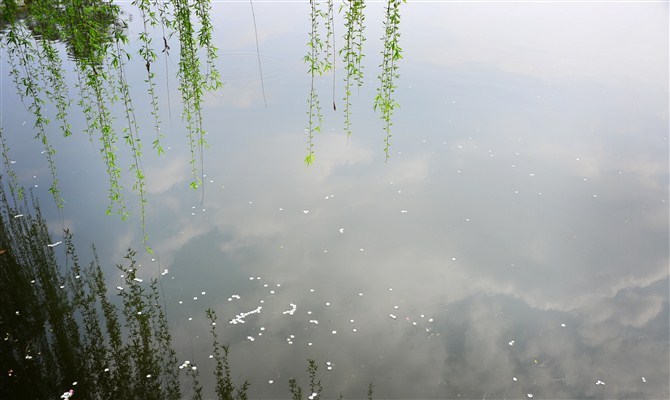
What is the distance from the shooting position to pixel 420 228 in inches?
212

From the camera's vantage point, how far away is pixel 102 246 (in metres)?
5.06

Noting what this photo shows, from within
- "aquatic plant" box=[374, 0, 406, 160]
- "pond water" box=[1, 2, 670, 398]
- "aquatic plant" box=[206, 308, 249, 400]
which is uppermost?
"aquatic plant" box=[374, 0, 406, 160]

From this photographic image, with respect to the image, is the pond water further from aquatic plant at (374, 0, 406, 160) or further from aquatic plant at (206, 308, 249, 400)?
aquatic plant at (374, 0, 406, 160)

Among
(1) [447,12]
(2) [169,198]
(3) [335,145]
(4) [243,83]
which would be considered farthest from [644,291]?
(1) [447,12]

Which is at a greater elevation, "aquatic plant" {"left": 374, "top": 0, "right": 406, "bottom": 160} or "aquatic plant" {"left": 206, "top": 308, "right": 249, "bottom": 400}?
"aquatic plant" {"left": 374, "top": 0, "right": 406, "bottom": 160}

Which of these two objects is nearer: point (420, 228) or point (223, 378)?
point (223, 378)

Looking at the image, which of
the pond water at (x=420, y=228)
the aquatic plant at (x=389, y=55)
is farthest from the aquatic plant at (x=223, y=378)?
the aquatic plant at (x=389, y=55)

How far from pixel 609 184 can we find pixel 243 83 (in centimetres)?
563

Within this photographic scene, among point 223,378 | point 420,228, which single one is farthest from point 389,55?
point 223,378

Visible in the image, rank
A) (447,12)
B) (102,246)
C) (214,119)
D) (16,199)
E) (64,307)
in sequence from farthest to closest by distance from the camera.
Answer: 1. (447,12)
2. (214,119)
3. (16,199)
4. (102,246)
5. (64,307)

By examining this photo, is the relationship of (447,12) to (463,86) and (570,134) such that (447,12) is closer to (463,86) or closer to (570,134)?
(463,86)

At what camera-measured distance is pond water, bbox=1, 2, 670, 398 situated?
13.0ft

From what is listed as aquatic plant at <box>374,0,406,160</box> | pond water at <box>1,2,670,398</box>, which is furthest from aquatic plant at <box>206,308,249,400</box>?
aquatic plant at <box>374,0,406,160</box>

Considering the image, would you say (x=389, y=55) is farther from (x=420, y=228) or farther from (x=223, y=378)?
(x=223, y=378)
